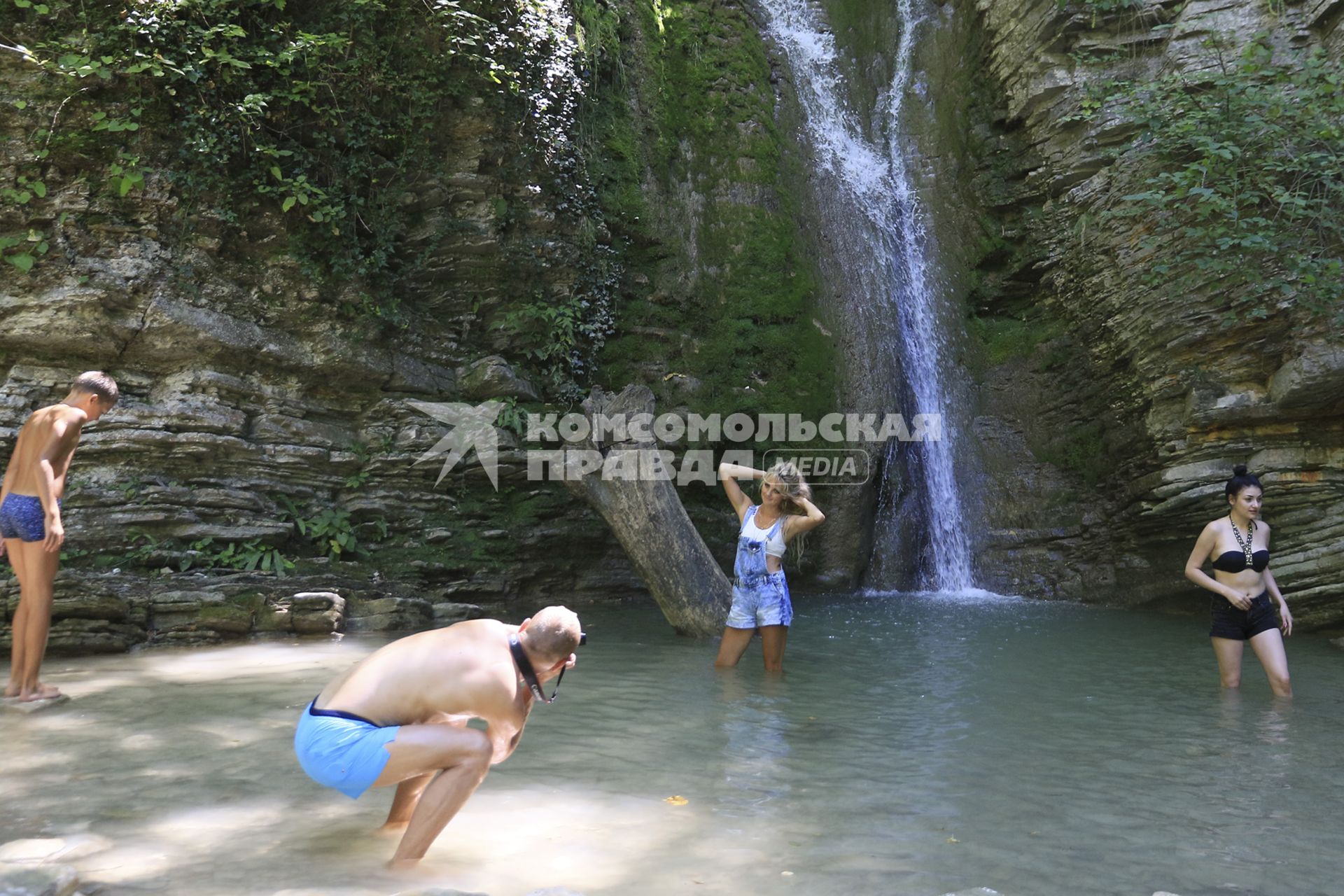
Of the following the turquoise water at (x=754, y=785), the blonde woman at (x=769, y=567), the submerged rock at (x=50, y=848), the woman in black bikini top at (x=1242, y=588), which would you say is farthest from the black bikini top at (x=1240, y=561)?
the submerged rock at (x=50, y=848)

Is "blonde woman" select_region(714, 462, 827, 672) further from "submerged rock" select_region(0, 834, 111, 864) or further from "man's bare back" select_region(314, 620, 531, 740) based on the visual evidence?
"submerged rock" select_region(0, 834, 111, 864)

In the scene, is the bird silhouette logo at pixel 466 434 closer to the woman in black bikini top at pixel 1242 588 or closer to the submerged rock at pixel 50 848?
the submerged rock at pixel 50 848

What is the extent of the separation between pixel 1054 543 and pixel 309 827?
32.6 ft

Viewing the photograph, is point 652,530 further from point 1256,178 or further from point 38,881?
point 1256,178

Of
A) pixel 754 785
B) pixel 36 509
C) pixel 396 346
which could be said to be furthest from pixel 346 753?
pixel 396 346

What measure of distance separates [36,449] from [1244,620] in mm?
7656

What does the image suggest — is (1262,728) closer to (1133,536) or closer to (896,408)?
(1133,536)

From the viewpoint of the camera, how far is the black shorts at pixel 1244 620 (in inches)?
236

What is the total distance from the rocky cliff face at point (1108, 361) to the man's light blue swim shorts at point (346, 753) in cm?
861

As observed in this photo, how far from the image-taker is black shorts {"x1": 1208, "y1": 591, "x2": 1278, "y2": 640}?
600cm

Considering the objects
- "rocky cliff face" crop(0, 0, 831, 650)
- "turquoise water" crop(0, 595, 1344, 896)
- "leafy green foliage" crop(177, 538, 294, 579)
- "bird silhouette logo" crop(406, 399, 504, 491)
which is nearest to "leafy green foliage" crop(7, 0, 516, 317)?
"rocky cliff face" crop(0, 0, 831, 650)

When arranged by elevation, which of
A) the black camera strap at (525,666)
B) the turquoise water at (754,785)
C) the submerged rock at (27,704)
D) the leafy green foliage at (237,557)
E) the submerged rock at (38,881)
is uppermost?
the black camera strap at (525,666)

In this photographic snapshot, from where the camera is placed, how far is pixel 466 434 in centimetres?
975

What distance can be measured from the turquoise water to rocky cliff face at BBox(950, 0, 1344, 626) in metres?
3.17
